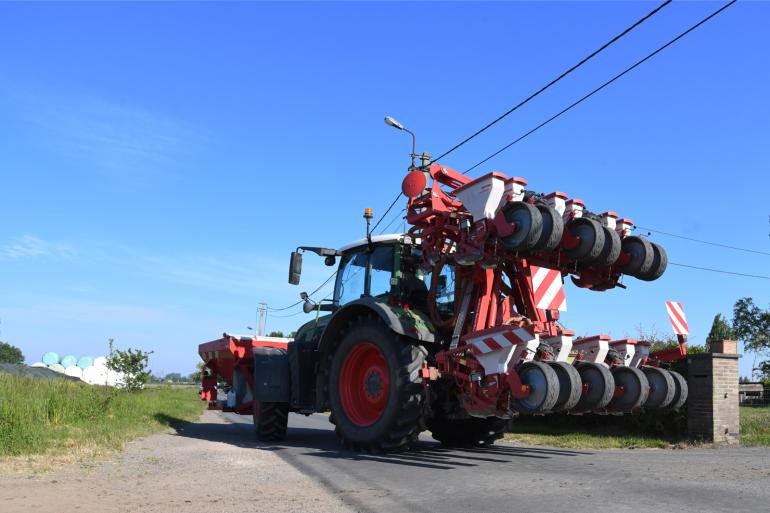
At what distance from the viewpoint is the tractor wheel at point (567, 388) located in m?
6.57

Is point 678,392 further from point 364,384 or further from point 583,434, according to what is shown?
point 583,434

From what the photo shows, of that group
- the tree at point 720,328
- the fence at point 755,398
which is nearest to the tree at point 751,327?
the tree at point 720,328

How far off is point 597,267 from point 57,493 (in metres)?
6.19

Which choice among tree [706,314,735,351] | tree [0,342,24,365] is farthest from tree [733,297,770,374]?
tree [0,342,24,365]

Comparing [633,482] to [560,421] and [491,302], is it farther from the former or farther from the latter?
[560,421]

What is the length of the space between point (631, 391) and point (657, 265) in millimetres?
1647

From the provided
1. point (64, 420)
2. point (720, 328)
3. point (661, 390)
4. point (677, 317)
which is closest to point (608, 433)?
point (677, 317)

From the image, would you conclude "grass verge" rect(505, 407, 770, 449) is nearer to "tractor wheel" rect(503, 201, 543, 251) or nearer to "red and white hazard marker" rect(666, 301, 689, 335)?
"red and white hazard marker" rect(666, 301, 689, 335)

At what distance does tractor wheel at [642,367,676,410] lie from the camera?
309 inches

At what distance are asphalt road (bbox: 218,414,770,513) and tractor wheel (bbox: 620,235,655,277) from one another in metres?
2.32

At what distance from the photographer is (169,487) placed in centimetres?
578

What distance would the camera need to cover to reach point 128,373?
2922 cm

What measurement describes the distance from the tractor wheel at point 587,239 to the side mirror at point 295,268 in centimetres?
Answer: 450

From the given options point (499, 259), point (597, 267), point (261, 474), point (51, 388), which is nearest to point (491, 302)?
point (499, 259)
